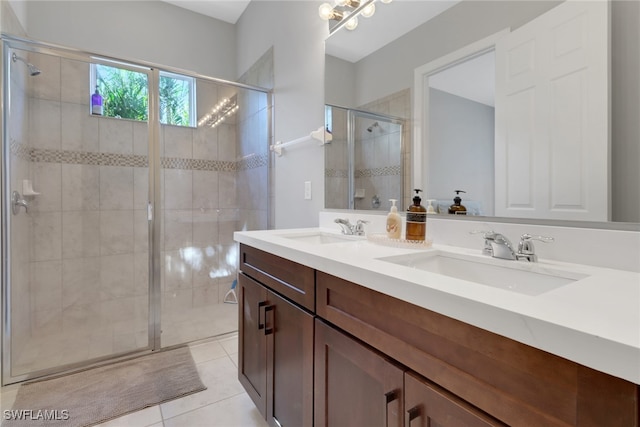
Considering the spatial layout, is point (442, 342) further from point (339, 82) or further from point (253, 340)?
point (339, 82)

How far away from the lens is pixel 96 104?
2.23 meters

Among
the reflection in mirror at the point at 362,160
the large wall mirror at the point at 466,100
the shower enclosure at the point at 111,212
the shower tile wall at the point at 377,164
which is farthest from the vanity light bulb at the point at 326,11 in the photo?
the shower enclosure at the point at 111,212

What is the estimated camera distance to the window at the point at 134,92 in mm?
2119

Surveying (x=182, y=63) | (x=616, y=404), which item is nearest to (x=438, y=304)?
(x=616, y=404)

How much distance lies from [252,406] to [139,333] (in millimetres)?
1114

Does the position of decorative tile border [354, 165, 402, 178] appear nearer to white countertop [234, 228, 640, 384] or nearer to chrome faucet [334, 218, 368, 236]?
chrome faucet [334, 218, 368, 236]

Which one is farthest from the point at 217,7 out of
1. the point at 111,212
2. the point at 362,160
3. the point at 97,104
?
the point at 362,160

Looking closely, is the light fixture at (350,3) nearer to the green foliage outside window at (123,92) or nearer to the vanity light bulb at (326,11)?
the vanity light bulb at (326,11)

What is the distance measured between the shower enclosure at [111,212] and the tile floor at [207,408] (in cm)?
51

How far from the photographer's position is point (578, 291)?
0.54m

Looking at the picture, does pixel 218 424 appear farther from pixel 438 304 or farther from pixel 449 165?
pixel 449 165

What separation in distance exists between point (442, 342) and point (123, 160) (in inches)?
96.4

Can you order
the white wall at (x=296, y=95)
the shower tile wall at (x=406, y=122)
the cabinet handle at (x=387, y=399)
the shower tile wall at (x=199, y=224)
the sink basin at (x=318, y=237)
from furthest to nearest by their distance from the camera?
the shower tile wall at (x=199, y=224) → the white wall at (x=296, y=95) → the sink basin at (x=318, y=237) → the shower tile wall at (x=406, y=122) → the cabinet handle at (x=387, y=399)

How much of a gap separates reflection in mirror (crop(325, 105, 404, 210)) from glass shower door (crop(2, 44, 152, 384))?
→ 1376 mm
